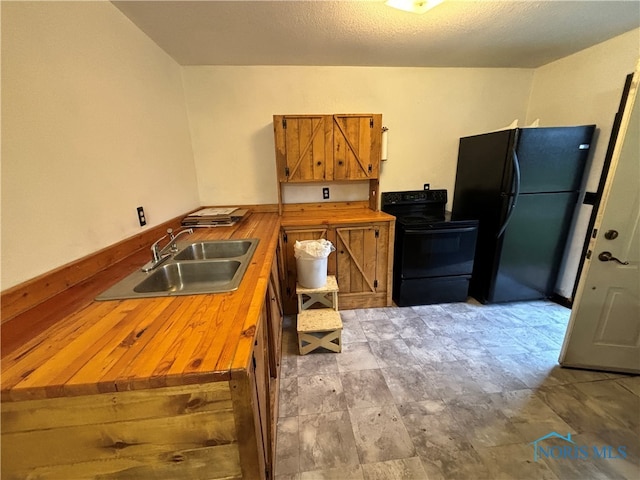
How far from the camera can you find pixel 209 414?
0.72m

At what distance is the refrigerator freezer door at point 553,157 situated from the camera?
89.0 inches

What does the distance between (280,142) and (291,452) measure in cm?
235

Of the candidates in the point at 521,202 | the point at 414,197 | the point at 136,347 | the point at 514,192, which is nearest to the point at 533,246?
the point at 521,202

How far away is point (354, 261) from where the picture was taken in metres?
2.55

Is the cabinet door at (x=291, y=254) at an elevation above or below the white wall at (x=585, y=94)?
below

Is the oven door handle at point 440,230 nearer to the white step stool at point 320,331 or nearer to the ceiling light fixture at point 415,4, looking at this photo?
the white step stool at point 320,331

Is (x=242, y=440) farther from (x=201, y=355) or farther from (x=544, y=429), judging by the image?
(x=544, y=429)

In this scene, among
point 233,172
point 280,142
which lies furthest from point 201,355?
point 233,172

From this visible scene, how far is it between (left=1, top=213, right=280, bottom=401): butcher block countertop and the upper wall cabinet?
5.58ft

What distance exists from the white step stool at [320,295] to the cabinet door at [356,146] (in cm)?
108

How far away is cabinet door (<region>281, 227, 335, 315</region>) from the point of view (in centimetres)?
244

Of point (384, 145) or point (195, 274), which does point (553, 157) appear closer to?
point (384, 145)

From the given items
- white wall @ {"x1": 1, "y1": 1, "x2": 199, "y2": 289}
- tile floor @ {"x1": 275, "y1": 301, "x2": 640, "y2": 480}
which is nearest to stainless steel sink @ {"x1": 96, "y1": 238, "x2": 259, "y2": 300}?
white wall @ {"x1": 1, "y1": 1, "x2": 199, "y2": 289}

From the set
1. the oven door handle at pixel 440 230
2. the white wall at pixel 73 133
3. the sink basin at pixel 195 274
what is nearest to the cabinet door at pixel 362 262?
the oven door handle at pixel 440 230
